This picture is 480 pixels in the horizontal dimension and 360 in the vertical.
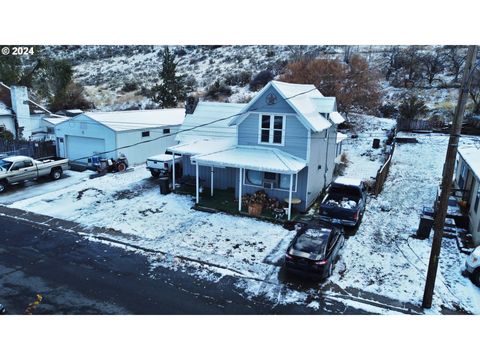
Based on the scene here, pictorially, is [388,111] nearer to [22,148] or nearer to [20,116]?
[22,148]

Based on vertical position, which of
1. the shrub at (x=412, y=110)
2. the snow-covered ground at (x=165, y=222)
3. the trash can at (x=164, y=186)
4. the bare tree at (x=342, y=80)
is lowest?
the snow-covered ground at (x=165, y=222)

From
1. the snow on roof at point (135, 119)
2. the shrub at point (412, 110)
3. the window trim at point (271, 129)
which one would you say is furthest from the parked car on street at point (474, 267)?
the shrub at point (412, 110)

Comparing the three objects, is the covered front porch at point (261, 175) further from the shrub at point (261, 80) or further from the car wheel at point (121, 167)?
the shrub at point (261, 80)

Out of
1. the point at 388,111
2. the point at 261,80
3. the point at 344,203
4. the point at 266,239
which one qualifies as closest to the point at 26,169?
the point at 266,239

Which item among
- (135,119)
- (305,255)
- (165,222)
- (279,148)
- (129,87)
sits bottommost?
(165,222)

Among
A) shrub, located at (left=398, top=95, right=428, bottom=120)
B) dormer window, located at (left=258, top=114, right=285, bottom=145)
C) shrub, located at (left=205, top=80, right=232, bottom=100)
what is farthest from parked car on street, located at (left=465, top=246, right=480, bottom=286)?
shrub, located at (left=205, top=80, right=232, bottom=100)

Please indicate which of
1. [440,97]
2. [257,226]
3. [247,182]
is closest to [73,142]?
[247,182]
